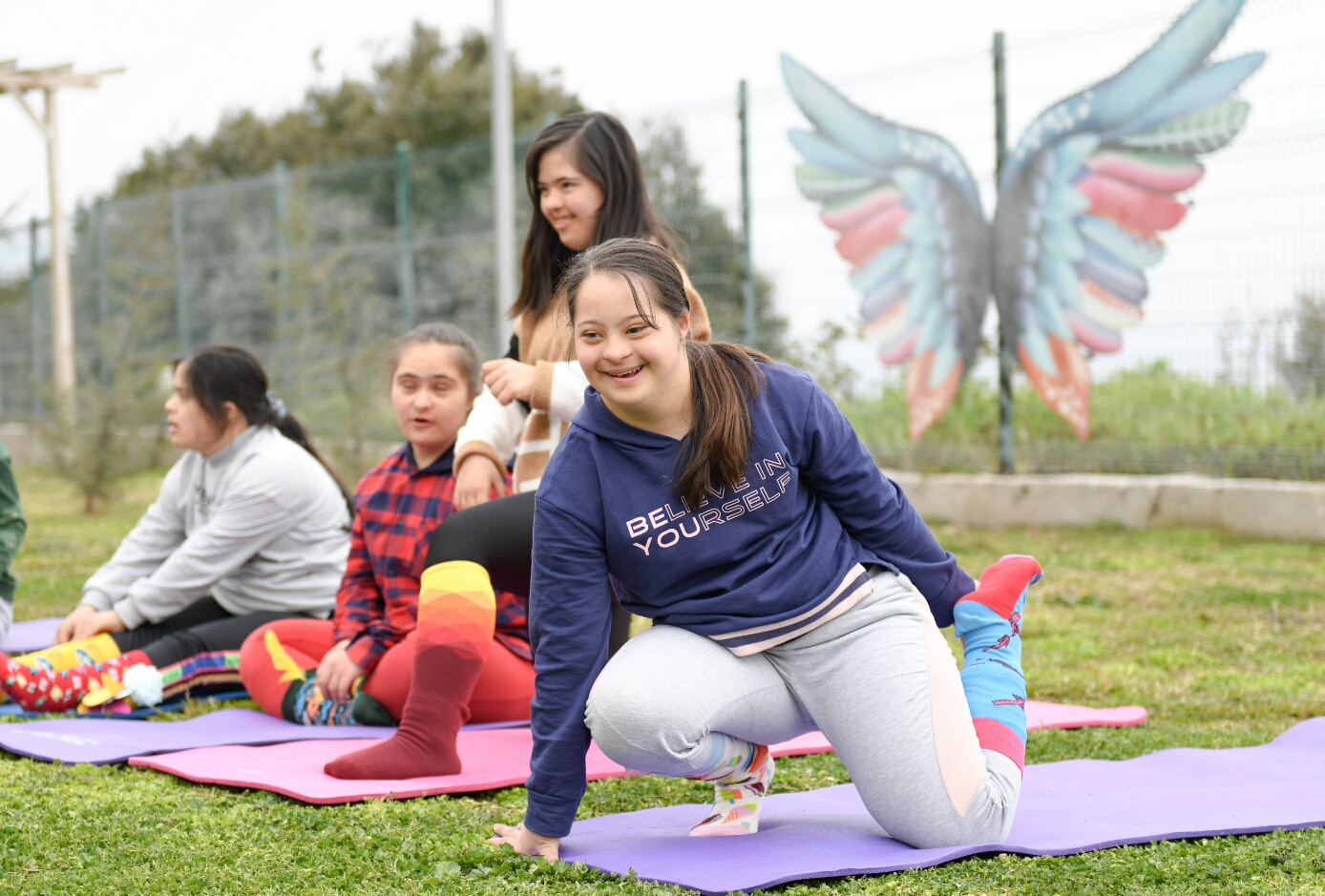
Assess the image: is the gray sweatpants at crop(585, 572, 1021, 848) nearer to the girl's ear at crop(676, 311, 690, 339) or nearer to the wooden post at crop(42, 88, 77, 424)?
the girl's ear at crop(676, 311, 690, 339)

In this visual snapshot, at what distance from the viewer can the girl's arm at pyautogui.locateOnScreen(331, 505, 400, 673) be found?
136 inches

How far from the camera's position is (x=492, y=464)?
10.0 ft

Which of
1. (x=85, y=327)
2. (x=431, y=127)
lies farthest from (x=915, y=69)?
(x=431, y=127)

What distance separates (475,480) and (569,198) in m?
0.70

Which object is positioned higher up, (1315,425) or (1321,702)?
(1315,425)

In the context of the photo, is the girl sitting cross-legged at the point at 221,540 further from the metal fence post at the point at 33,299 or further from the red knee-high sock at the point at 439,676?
the metal fence post at the point at 33,299

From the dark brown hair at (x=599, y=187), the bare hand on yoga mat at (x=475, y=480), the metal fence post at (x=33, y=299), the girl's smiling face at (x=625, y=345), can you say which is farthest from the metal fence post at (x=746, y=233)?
the metal fence post at (x=33, y=299)

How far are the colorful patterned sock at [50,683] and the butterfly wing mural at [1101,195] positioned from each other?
5.26m

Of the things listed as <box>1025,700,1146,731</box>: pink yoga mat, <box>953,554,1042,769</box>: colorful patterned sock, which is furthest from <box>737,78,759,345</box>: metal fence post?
<box>953,554,1042,769</box>: colorful patterned sock

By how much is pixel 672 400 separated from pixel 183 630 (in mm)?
2456

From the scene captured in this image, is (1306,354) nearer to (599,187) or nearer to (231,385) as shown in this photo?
(599,187)

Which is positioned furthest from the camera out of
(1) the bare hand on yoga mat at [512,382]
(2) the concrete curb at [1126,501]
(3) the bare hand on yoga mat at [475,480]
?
(2) the concrete curb at [1126,501]

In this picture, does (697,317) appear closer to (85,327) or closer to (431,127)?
(85,327)

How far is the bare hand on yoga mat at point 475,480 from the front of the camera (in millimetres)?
3023
